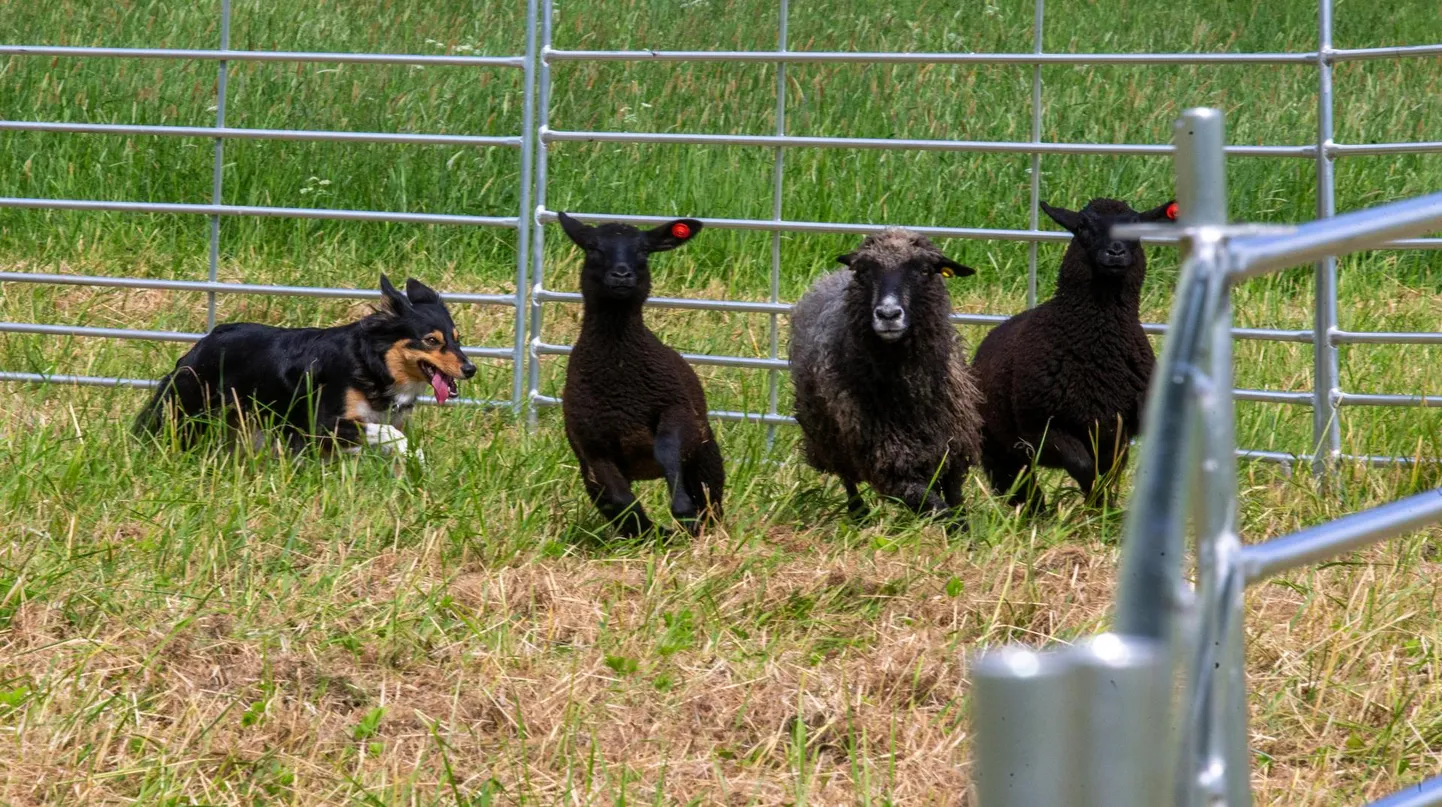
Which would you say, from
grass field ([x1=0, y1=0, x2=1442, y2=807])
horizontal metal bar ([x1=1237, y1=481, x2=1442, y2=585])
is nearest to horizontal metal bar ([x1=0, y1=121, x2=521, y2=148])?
grass field ([x1=0, y1=0, x2=1442, y2=807])

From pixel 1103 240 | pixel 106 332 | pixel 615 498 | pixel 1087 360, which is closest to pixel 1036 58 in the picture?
pixel 1103 240

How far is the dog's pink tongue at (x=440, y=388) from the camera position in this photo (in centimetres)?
565

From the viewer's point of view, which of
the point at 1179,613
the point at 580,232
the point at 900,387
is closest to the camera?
the point at 1179,613

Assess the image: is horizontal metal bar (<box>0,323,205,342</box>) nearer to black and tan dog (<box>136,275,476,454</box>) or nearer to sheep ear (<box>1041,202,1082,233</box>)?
black and tan dog (<box>136,275,476,454</box>)

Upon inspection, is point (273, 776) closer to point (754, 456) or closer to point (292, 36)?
point (754, 456)

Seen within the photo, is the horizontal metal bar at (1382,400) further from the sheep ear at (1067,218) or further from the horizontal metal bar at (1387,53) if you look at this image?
the sheep ear at (1067,218)

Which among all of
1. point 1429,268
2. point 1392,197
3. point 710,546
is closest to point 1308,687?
point 710,546

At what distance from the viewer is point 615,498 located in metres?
4.62

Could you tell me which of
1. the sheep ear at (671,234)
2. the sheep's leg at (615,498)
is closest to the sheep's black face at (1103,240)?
the sheep ear at (671,234)

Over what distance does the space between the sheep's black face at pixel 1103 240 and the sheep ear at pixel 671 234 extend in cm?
114

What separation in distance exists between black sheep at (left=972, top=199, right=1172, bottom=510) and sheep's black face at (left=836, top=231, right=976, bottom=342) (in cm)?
33

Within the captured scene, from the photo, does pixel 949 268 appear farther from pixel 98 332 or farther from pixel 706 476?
pixel 98 332

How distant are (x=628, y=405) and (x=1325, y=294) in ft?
8.38

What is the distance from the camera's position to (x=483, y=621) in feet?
12.5
